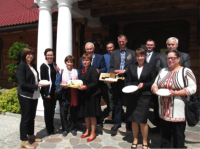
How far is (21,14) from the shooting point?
782 cm

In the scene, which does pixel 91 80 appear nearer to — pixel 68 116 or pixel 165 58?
pixel 68 116

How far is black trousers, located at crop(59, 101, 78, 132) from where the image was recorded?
3.47m

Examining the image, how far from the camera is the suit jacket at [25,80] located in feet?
9.47

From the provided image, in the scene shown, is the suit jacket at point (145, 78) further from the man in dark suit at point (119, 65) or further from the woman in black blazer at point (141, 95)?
the man in dark suit at point (119, 65)

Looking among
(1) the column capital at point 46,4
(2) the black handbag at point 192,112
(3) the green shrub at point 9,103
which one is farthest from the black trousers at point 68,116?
(1) the column capital at point 46,4

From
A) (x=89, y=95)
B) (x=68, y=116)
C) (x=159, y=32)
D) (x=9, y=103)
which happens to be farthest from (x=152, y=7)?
(x=9, y=103)

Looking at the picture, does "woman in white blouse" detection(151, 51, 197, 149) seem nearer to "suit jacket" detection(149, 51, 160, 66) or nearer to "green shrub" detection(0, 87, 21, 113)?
"suit jacket" detection(149, 51, 160, 66)

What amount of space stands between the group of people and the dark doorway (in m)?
3.12

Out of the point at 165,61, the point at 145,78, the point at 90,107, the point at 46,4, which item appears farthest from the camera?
the point at 46,4

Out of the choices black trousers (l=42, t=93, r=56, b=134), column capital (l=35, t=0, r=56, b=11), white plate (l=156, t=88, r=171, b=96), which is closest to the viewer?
white plate (l=156, t=88, r=171, b=96)

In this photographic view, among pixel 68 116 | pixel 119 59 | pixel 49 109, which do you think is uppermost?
pixel 119 59

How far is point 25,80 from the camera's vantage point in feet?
9.71

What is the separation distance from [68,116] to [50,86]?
779mm

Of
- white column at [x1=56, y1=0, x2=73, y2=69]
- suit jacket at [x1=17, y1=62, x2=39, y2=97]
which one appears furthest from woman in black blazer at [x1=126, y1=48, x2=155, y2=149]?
white column at [x1=56, y1=0, x2=73, y2=69]
